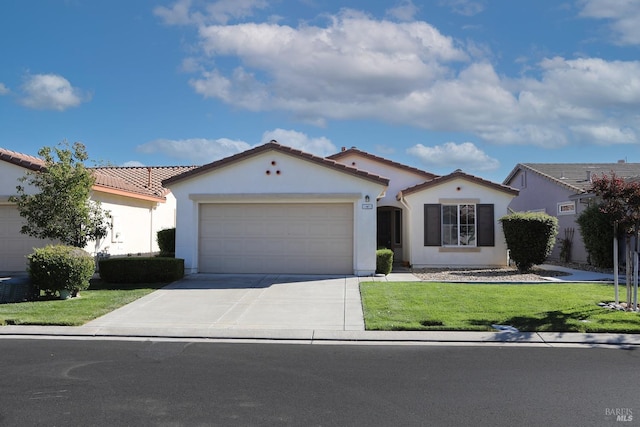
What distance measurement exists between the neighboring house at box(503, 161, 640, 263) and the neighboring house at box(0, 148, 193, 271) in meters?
16.7

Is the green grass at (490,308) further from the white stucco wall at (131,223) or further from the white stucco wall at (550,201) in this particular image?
the white stucco wall at (131,223)

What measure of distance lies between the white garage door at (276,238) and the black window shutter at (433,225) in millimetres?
3977

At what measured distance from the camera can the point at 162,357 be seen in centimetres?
769

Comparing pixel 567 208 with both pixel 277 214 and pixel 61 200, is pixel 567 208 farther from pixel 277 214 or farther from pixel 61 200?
pixel 61 200

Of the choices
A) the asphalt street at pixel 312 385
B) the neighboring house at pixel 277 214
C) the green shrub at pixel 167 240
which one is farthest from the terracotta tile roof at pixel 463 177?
the asphalt street at pixel 312 385

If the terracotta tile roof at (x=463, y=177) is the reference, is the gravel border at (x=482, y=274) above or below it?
below

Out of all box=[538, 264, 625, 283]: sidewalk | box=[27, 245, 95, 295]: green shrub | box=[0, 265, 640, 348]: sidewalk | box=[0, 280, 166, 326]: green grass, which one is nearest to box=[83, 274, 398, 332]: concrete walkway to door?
box=[0, 265, 640, 348]: sidewalk

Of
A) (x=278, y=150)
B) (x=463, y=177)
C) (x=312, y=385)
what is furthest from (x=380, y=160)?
(x=312, y=385)

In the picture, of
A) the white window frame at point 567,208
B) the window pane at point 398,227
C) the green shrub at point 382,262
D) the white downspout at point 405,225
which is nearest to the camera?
the green shrub at point 382,262

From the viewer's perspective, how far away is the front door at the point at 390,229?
21517 mm

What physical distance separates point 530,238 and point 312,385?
13.0 metres

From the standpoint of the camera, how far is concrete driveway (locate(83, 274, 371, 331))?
9930 millimetres


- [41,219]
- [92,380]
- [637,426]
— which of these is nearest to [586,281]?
[637,426]

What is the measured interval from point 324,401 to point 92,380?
2903mm
